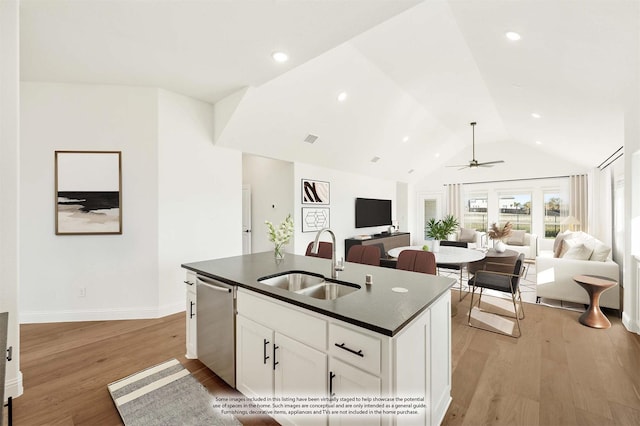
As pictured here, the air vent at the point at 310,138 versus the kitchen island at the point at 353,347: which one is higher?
the air vent at the point at 310,138

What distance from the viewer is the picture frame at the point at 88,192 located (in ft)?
10.9

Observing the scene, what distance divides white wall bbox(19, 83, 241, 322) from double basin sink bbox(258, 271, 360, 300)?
2156 mm

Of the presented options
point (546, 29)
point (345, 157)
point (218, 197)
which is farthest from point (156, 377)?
point (345, 157)

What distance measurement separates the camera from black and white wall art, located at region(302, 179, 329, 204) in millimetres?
5402

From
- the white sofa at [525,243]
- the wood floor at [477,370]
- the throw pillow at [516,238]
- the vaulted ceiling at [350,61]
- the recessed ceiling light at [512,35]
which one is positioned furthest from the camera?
the throw pillow at [516,238]

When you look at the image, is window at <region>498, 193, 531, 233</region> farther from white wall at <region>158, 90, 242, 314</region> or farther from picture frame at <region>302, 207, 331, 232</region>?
white wall at <region>158, 90, 242, 314</region>

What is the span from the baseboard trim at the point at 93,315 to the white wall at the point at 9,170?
1.39 metres

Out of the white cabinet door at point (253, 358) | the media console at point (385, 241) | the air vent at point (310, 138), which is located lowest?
the white cabinet door at point (253, 358)

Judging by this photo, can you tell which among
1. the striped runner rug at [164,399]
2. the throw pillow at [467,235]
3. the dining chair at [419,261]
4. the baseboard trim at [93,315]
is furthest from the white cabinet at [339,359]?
the throw pillow at [467,235]

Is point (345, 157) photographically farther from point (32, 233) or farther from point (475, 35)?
point (32, 233)

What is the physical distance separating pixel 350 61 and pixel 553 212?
6.94 m

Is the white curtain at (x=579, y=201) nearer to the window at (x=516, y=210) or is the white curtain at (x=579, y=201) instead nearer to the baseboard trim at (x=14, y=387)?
the window at (x=516, y=210)

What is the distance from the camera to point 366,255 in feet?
11.0

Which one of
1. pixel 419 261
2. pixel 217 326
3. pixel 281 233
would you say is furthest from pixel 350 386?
pixel 419 261
